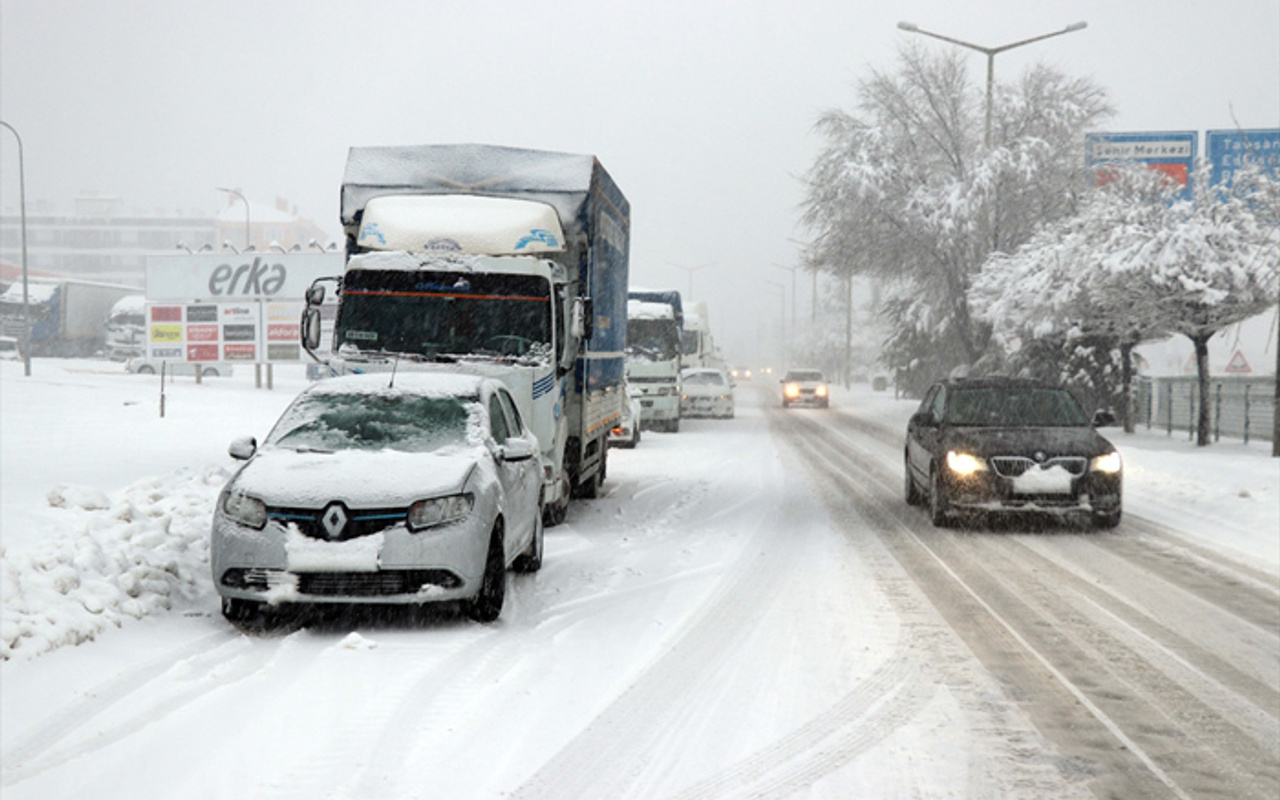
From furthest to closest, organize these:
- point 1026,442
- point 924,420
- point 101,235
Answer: point 101,235
point 924,420
point 1026,442

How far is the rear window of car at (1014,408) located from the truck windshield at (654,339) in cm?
1573

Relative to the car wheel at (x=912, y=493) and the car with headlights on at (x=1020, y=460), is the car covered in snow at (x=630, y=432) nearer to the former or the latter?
the car wheel at (x=912, y=493)

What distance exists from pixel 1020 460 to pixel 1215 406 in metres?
18.5

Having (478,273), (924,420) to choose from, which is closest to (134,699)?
(478,273)

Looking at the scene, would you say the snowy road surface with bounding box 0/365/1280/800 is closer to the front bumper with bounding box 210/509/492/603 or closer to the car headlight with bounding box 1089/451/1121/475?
the front bumper with bounding box 210/509/492/603

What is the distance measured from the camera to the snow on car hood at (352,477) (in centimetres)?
770

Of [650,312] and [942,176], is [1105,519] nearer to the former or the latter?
[650,312]

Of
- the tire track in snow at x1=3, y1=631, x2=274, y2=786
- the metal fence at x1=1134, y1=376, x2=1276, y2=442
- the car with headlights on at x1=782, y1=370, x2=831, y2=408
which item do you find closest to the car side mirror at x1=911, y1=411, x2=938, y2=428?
the tire track in snow at x1=3, y1=631, x2=274, y2=786

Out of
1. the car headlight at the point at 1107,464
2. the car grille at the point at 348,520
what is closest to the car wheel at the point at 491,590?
the car grille at the point at 348,520

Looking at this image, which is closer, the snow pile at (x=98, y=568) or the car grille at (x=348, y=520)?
the snow pile at (x=98, y=568)

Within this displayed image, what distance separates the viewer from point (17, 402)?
30.9 meters

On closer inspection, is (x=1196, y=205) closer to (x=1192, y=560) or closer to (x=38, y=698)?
(x=1192, y=560)

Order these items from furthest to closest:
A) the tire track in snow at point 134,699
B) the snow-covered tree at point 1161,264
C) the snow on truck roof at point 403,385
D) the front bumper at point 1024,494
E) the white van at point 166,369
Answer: the white van at point 166,369, the snow-covered tree at point 1161,264, the front bumper at point 1024,494, the snow on truck roof at point 403,385, the tire track in snow at point 134,699

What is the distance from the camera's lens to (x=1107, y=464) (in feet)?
42.0
